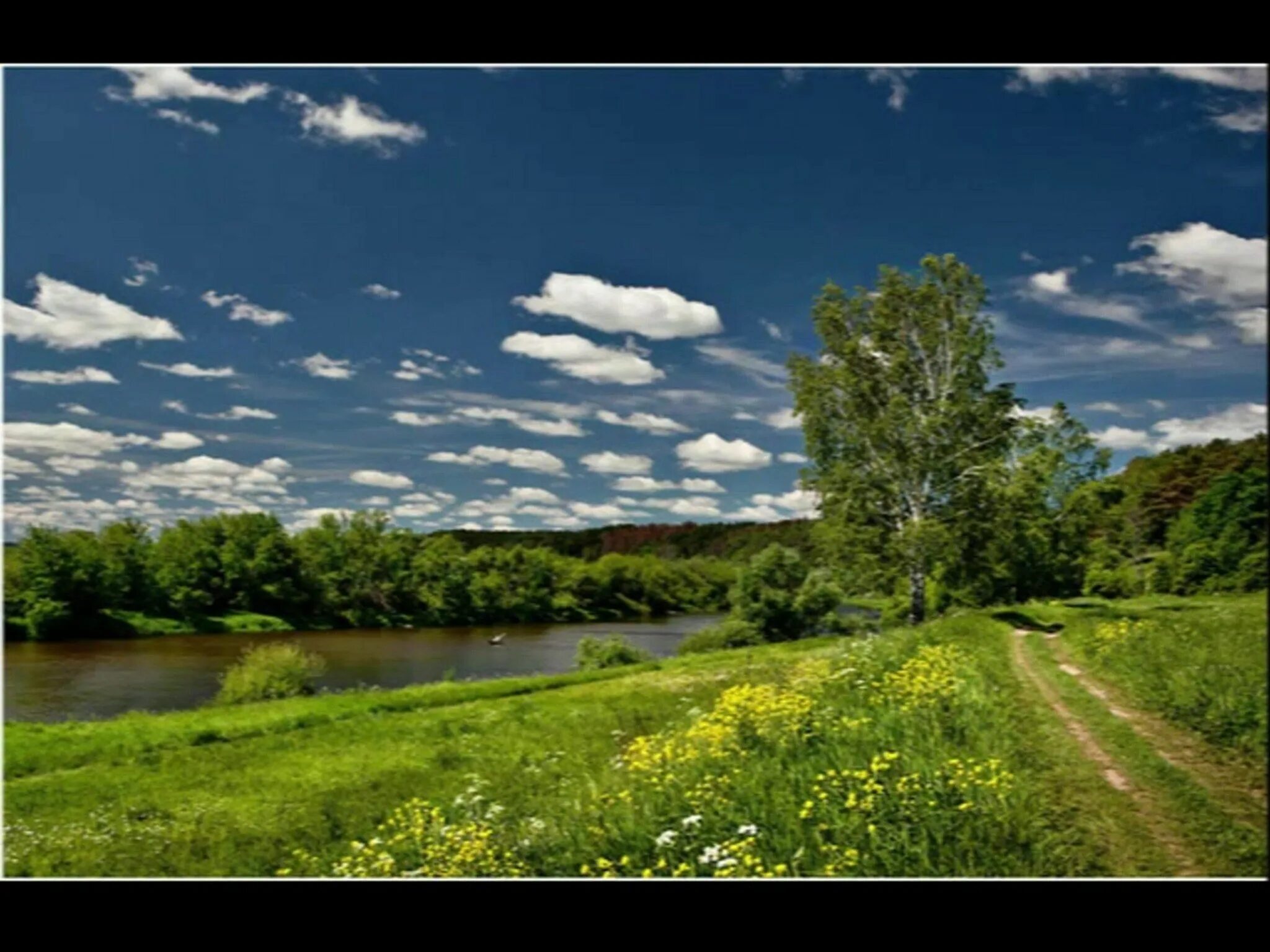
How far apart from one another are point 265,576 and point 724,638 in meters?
14.6

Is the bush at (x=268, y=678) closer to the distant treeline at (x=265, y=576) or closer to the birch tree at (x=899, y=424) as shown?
the distant treeline at (x=265, y=576)

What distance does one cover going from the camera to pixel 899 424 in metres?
10.4

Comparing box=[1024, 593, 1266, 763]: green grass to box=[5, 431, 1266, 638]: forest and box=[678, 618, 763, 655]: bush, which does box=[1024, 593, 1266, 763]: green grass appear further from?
box=[678, 618, 763, 655]: bush

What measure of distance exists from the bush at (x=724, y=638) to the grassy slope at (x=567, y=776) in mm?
6744

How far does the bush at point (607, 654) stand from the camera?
19.5 metres

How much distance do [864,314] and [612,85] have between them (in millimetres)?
5219

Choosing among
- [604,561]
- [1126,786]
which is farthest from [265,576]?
[1126,786]

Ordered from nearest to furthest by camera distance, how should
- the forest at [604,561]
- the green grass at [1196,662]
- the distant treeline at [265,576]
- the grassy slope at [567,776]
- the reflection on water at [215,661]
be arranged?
1. the grassy slope at [567,776]
2. the green grass at [1196,662]
3. the forest at [604,561]
4. the reflection on water at [215,661]
5. the distant treeline at [265,576]

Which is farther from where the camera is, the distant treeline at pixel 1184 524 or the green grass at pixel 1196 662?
the distant treeline at pixel 1184 524

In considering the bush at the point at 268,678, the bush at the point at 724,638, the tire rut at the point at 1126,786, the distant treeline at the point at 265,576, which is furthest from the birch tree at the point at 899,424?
the bush at the point at 268,678

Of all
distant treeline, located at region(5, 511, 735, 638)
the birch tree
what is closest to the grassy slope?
the birch tree

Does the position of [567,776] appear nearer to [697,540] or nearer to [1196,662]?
[1196,662]
